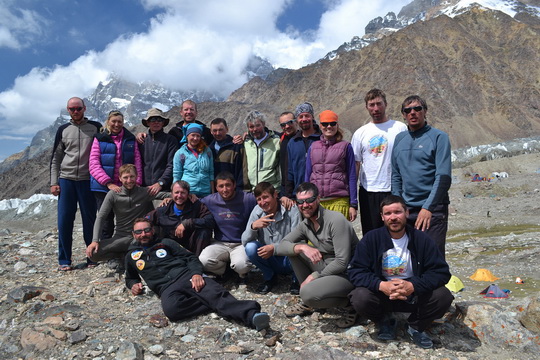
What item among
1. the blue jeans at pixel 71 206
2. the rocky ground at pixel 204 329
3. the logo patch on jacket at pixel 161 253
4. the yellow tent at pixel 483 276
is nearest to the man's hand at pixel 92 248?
the rocky ground at pixel 204 329

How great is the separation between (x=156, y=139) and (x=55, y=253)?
413 centimetres

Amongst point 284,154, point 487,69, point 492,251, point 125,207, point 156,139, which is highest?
point 487,69

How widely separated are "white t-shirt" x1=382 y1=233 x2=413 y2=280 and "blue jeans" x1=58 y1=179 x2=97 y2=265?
5343 mm

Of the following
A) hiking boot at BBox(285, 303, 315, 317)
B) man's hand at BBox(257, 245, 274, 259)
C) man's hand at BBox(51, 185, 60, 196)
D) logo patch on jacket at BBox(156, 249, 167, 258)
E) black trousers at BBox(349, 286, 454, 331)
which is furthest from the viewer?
man's hand at BBox(51, 185, 60, 196)

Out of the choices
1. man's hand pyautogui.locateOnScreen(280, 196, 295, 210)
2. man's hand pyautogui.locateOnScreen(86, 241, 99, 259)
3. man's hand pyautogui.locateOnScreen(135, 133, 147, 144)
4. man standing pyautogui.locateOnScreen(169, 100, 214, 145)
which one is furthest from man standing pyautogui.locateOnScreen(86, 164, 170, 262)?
man's hand pyautogui.locateOnScreen(280, 196, 295, 210)

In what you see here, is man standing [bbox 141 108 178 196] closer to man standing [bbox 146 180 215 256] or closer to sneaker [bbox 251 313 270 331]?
man standing [bbox 146 180 215 256]

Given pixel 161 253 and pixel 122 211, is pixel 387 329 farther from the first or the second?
pixel 122 211

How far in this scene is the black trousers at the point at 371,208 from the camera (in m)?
5.66

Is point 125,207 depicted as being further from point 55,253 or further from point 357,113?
point 357,113

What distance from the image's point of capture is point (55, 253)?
30.8ft

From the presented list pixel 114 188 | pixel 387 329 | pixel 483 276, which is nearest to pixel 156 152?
pixel 114 188

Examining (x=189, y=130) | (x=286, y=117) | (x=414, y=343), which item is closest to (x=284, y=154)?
(x=286, y=117)

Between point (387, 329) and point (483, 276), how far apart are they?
4.45 m

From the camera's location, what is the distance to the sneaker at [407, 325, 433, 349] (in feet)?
14.4
